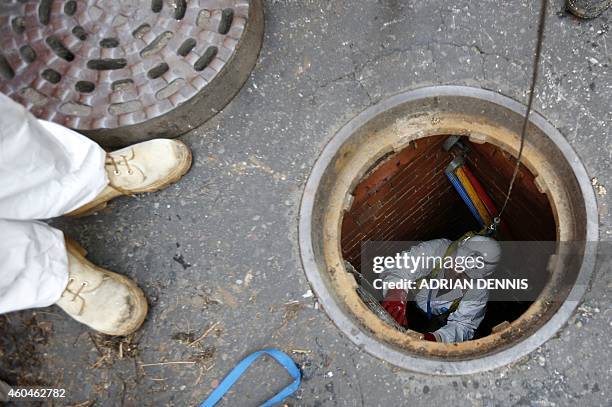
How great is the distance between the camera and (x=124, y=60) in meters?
2.50

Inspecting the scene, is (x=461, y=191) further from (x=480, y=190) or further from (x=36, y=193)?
(x=36, y=193)

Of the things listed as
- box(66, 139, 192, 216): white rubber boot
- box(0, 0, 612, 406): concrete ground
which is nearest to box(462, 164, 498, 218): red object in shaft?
box(0, 0, 612, 406): concrete ground

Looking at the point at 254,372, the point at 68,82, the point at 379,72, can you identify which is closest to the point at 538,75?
the point at 379,72

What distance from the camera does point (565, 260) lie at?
264 centimetres

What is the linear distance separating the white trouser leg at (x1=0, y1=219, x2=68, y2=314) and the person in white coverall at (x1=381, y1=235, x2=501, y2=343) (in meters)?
2.34

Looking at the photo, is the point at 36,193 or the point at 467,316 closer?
the point at 36,193

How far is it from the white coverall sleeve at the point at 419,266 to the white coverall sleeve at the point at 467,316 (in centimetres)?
36

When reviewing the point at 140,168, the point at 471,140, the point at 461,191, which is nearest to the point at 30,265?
the point at 140,168

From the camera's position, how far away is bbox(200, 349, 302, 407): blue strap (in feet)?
7.82

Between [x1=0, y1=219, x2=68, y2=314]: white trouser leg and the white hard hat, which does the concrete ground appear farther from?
the white hard hat

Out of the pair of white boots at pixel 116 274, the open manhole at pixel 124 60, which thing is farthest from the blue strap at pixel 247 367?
the open manhole at pixel 124 60

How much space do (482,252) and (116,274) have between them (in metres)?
2.55

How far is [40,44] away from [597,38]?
274 centimetres

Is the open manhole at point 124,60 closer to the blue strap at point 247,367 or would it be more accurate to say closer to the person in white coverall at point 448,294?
the blue strap at point 247,367
